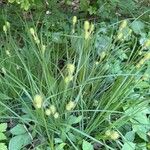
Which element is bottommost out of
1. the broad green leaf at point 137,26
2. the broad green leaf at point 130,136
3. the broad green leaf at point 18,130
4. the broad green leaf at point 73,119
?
the broad green leaf at point 130,136

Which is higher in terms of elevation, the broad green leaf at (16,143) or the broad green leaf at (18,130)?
the broad green leaf at (18,130)

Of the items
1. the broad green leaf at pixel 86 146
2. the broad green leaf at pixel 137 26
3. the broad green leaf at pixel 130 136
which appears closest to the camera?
the broad green leaf at pixel 86 146

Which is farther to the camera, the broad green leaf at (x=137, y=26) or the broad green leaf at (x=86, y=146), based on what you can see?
the broad green leaf at (x=137, y=26)

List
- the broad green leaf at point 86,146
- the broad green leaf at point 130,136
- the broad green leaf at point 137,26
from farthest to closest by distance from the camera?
the broad green leaf at point 137,26
the broad green leaf at point 130,136
the broad green leaf at point 86,146

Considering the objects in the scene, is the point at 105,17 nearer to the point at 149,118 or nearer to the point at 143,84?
the point at 143,84

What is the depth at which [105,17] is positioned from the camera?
3.07m

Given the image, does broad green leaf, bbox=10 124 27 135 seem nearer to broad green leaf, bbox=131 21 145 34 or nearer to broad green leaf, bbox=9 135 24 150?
broad green leaf, bbox=9 135 24 150

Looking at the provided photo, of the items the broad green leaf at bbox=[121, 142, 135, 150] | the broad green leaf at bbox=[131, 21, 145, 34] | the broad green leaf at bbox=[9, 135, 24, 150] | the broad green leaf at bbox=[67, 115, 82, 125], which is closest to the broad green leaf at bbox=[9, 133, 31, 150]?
the broad green leaf at bbox=[9, 135, 24, 150]

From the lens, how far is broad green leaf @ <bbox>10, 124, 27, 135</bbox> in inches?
77.8

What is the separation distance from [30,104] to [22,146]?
0.28m

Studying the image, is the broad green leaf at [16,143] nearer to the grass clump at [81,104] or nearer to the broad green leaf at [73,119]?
the grass clump at [81,104]

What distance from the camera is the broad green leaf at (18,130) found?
6.49ft

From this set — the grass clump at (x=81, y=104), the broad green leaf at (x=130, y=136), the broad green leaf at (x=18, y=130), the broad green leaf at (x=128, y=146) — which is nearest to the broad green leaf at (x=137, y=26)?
the grass clump at (x=81, y=104)

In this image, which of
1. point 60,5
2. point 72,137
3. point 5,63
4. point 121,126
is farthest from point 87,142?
point 60,5
